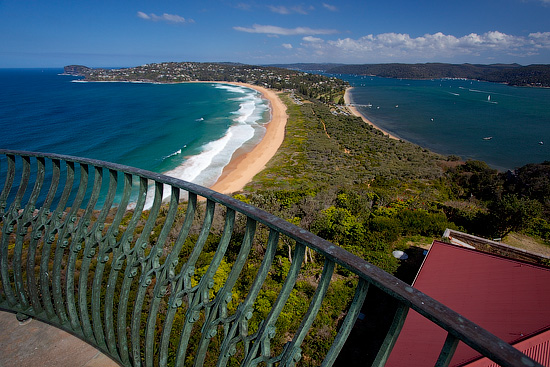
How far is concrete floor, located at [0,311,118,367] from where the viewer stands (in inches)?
97.3

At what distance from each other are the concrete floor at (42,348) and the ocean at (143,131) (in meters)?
23.1

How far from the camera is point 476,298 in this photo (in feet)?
22.4

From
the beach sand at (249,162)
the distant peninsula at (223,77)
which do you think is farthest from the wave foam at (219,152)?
the distant peninsula at (223,77)

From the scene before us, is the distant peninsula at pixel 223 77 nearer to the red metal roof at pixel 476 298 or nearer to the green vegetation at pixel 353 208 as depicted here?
the green vegetation at pixel 353 208

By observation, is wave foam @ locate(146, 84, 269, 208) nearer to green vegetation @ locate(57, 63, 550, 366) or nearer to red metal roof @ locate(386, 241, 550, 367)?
green vegetation @ locate(57, 63, 550, 366)

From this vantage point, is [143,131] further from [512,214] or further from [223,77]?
[223,77]

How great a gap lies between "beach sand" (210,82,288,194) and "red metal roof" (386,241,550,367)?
56.2 feet

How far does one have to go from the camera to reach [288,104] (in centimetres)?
7088

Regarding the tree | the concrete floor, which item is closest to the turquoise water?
the tree

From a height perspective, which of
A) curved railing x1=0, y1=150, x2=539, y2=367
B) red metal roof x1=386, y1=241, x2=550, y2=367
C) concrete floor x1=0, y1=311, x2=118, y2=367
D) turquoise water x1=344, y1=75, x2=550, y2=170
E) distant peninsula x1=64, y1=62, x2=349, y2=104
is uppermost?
curved railing x1=0, y1=150, x2=539, y2=367

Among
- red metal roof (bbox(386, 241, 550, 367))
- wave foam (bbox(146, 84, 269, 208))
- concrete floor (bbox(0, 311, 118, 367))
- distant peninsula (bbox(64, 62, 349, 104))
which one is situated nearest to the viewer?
concrete floor (bbox(0, 311, 118, 367))

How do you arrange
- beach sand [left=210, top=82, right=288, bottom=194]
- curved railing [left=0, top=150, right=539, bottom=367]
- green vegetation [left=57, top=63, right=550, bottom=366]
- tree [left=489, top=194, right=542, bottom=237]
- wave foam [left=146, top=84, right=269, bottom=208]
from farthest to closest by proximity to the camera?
wave foam [left=146, top=84, right=269, bottom=208]
beach sand [left=210, top=82, right=288, bottom=194]
tree [left=489, top=194, right=542, bottom=237]
green vegetation [left=57, top=63, right=550, bottom=366]
curved railing [left=0, top=150, right=539, bottom=367]

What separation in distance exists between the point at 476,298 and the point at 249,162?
2588cm

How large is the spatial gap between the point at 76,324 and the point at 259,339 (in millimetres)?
2100
